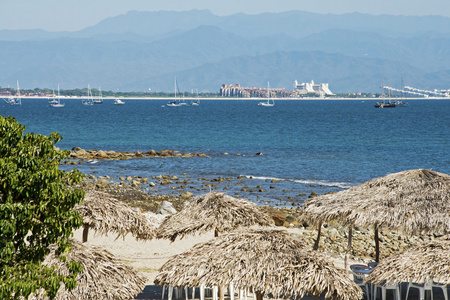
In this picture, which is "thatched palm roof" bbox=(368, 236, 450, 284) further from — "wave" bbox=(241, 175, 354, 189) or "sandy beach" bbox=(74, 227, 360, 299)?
"wave" bbox=(241, 175, 354, 189)

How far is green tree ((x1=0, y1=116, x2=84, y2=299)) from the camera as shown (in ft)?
22.8

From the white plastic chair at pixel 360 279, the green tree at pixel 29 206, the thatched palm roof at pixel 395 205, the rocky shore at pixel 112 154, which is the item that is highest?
the green tree at pixel 29 206

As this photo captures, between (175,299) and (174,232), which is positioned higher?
(174,232)

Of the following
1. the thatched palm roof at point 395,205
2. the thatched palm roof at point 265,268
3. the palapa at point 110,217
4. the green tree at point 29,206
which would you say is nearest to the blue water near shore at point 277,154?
the thatched palm roof at point 395,205

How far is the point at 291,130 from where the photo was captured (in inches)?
2928

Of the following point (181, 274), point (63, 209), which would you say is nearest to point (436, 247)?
point (181, 274)

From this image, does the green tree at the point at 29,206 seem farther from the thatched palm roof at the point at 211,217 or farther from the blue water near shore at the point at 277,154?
the blue water near shore at the point at 277,154

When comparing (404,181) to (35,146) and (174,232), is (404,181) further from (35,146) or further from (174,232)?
(35,146)

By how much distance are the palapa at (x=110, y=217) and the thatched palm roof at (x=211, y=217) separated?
1.68 feet

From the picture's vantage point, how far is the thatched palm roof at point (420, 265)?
10383mm

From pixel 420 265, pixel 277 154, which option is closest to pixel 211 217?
pixel 420 265

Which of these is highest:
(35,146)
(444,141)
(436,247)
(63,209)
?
(35,146)

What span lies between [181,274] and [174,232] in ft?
10.5

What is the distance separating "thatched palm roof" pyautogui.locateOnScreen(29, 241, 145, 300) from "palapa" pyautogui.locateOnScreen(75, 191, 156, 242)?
282 centimetres
